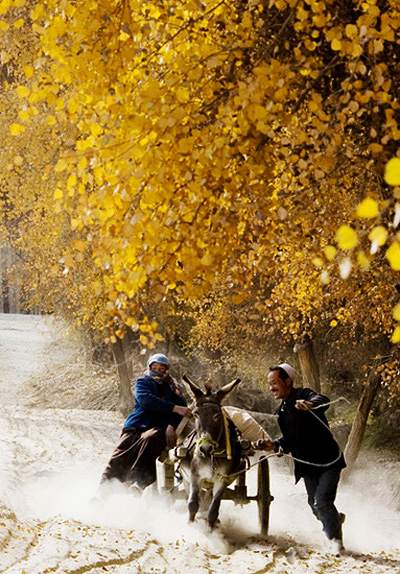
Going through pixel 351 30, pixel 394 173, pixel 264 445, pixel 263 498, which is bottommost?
pixel 263 498

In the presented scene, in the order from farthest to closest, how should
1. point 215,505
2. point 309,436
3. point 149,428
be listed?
point 149,428 → point 215,505 → point 309,436

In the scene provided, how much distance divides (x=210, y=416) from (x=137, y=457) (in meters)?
2.58

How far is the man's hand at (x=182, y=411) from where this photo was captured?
1036 cm

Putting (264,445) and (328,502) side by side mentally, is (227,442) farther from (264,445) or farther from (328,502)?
(328,502)

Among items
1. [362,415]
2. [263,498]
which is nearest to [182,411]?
[263,498]

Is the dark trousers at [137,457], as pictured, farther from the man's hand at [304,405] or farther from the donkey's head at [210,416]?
the man's hand at [304,405]

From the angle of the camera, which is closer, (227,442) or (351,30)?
(351,30)

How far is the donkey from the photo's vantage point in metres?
8.95

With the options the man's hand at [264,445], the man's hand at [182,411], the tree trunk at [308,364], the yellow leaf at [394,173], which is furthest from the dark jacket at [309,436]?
the tree trunk at [308,364]

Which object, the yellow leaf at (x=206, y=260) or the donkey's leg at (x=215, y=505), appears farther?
the donkey's leg at (x=215, y=505)

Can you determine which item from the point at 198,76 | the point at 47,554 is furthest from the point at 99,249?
the point at 47,554

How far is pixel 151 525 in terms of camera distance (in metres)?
9.80

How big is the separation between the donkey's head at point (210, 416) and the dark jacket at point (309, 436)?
745 mm

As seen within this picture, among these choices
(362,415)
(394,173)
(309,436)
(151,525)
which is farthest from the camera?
(362,415)
